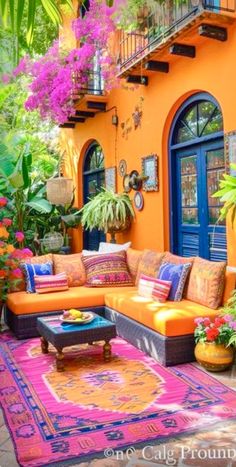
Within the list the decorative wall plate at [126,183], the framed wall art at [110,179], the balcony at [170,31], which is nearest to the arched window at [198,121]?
the balcony at [170,31]

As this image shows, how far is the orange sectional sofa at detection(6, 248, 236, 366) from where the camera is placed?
13.7 ft

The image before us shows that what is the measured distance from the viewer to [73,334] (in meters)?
4.06

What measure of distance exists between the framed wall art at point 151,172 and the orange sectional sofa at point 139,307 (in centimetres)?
113

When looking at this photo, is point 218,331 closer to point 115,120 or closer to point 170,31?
point 170,31

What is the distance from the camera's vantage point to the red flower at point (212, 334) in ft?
12.8

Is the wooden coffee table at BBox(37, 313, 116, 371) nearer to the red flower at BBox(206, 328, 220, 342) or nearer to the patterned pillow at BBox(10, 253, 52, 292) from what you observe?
the red flower at BBox(206, 328, 220, 342)

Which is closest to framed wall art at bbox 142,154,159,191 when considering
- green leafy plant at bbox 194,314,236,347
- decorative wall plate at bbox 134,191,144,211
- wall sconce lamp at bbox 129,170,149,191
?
wall sconce lamp at bbox 129,170,149,191

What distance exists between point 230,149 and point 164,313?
2105 millimetres

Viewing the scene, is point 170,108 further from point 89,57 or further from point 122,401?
point 122,401

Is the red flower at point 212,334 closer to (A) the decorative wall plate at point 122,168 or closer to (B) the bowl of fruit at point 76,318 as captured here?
(B) the bowl of fruit at point 76,318

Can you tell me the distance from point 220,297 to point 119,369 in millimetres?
1304

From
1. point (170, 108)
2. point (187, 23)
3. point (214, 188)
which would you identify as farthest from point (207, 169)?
point (187, 23)

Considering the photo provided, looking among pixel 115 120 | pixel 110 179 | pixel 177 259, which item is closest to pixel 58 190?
pixel 110 179

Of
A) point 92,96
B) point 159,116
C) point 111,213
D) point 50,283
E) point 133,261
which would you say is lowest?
point 50,283
